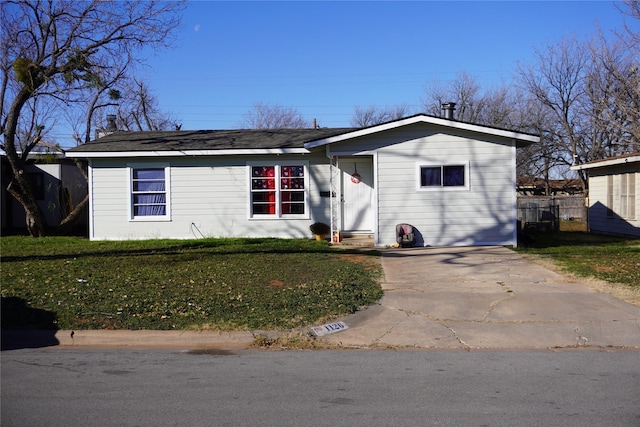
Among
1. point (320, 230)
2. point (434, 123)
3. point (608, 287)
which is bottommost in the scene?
point (608, 287)

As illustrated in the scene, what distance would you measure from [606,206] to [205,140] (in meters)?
14.9

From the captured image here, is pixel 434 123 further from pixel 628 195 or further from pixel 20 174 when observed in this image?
pixel 20 174

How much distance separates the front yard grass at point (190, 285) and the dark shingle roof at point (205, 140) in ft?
11.6

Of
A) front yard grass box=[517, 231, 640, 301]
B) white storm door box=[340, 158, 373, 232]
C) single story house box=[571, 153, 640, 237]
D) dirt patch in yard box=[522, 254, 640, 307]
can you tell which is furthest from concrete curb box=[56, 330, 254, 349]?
single story house box=[571, 153, 640, 237]

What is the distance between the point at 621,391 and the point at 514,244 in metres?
10.7

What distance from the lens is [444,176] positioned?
16.4 metres

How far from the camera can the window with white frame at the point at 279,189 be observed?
18.4 meters

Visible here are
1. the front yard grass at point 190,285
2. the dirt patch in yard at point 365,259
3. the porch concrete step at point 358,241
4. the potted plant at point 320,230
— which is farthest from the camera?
the potted plant at point 320,230

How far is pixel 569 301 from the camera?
31.9 feet

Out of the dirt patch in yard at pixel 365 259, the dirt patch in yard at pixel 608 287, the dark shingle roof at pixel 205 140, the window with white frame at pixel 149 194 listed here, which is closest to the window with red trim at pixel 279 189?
the dark shingle roof at pixel 205 140

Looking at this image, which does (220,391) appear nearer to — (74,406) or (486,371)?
(74,406)

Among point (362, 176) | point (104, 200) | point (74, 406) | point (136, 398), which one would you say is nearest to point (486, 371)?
point (136, 398)

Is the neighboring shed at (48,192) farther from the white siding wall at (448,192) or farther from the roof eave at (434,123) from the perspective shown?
the white siding wall at (448,192)

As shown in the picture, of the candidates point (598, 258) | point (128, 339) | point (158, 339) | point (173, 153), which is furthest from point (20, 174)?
point (598, 258)
